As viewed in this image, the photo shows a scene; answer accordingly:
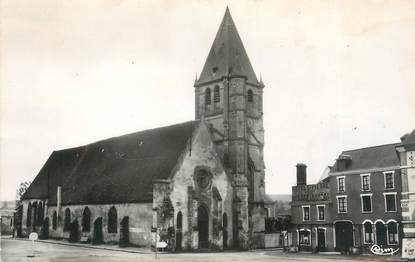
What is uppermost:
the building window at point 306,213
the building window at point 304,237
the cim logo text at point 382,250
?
the building window at point 306,213

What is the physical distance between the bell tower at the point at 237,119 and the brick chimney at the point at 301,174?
3830mm

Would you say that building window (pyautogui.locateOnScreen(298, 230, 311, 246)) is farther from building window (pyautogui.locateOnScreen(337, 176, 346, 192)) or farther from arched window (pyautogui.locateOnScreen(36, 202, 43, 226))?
arched window (pyautogui.locateOnScreen(36, 202, 43, 226))

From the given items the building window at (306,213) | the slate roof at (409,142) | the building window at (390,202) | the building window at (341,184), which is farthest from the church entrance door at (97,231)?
the slate roof at (409,142)

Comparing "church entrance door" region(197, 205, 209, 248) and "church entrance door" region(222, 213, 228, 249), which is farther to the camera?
"church entrance door" region(222, 213, 228, 249)

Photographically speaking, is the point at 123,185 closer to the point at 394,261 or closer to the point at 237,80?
the point at 237,80

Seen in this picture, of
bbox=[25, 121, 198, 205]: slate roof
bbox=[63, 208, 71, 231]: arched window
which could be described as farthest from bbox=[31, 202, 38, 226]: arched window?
bbox=[63, 208, 71, 231]: arched window

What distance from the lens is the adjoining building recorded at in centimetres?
4256

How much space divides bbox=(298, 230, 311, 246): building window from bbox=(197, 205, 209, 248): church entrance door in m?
10.2

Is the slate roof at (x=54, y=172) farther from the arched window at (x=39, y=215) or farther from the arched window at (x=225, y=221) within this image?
the arched window at (x=225, y=221)

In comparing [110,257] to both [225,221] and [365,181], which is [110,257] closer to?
[225,221]

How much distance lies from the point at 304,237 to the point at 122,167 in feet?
61.7

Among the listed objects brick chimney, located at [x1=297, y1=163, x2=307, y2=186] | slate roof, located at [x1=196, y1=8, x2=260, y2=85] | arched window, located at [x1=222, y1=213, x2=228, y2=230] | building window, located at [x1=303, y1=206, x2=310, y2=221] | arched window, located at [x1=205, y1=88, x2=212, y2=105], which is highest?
slate roof, located at [x1=196, y1=8, x2=260, y2=85]

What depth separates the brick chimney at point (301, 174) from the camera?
5216cm

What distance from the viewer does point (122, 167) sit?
48.9 metres
